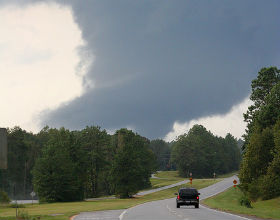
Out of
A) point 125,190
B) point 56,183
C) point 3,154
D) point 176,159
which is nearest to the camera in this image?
point 3,154

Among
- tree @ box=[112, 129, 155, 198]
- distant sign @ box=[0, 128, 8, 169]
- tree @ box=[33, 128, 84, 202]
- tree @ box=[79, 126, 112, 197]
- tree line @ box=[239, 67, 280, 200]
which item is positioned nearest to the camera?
distant sign @ box=[0, 128, 8, 169]

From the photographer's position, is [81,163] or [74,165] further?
[81,163]

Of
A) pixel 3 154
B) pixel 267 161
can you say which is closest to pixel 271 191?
pixel 267 161

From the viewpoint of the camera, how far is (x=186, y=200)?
4378 cm

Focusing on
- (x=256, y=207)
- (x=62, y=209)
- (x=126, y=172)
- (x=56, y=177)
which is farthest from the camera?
(x=126, y=172)

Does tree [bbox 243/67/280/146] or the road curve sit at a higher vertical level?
tree [bbox 243/67/280/146]

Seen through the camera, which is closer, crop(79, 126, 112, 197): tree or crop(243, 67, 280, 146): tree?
crop(243, 67, 280, 146): tree

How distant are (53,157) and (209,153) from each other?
114 m

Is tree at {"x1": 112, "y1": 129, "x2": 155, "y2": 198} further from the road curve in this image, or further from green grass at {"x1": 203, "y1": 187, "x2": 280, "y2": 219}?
the road curve

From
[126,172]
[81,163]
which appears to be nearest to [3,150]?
[126,172]

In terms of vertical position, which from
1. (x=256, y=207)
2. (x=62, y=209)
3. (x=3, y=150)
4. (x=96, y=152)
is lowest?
(x=256, y=207)

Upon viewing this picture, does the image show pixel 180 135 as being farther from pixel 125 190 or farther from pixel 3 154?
pixel 3 154

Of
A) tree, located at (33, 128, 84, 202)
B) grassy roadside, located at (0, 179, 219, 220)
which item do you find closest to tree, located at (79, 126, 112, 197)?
tree, located at (33, 128, 84, 202)

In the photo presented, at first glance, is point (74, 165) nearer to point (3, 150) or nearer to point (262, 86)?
point (262, 86)
